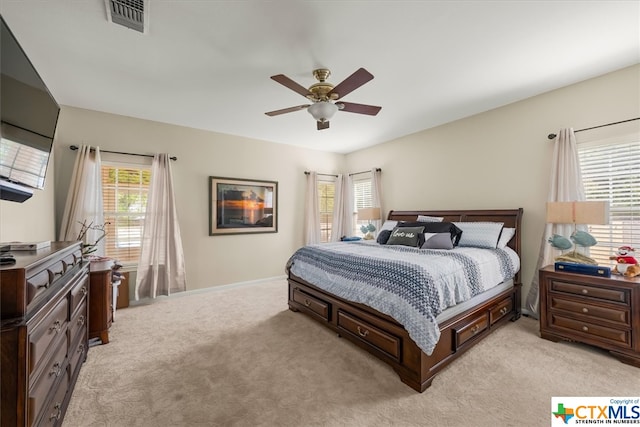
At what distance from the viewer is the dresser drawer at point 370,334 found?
2.10 metres

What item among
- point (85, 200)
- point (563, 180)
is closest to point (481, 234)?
point (563, 180)

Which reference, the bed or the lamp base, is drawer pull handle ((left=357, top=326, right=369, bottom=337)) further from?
the lamp base

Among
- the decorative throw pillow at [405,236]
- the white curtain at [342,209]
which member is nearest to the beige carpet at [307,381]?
the decorative throw pillow at [405,236]

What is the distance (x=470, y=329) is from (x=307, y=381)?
1.51m

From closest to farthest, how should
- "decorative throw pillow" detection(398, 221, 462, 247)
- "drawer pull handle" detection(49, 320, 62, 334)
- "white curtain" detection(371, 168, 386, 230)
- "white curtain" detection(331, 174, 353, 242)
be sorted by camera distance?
1. "drawer pull handle" detection(49, 320, 62, 334)
2. "decorative throw pillow" detection(398, 221, 462, 247)
3. "white curtain" detection(371, 168, 386, 230)
4. "white curtain" detection(331, 174, 353, 242)

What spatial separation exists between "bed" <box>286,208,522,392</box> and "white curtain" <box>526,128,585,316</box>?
0.30 meters

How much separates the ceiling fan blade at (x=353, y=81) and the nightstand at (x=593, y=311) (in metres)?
2.61

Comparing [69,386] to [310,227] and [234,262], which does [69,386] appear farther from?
[310,227]

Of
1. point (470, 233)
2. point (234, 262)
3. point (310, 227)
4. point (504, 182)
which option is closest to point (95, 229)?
point (234, 262)

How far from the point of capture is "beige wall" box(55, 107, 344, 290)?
3562 mm

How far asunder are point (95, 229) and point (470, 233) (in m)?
4.94

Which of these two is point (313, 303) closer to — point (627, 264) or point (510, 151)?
point (627, 264)

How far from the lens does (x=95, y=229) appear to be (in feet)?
11.6

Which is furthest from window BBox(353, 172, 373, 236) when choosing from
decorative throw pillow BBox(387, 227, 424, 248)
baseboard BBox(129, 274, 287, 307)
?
baseboard BBox(129, 274, 287, 307)
